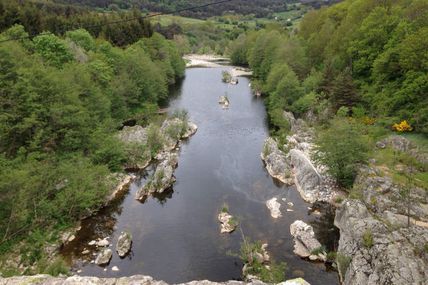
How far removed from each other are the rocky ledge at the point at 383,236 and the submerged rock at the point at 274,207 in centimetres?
439

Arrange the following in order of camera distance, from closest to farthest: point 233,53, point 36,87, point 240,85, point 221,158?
point 36,87 < point 221,158 < point 240,85 < point 233,53

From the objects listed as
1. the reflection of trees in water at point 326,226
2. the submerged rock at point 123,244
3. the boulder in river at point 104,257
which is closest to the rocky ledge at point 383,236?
the reflection of trees in water at point 326,226

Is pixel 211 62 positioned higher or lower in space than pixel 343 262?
lower

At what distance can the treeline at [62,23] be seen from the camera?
49959mm

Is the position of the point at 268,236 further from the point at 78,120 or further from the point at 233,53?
the point at 233,53

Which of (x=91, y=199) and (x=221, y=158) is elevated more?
(x=91, y=199)

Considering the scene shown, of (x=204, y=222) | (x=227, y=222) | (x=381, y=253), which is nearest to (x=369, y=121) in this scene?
(x=227, y=222)

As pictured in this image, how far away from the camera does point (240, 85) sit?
7488cm

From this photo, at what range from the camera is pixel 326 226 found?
90.1ft

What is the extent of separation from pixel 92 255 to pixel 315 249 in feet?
47.1

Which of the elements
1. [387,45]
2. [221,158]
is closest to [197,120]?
[221,158]

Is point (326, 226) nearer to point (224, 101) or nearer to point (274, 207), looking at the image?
point (274, 207)

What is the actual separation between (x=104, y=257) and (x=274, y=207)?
1347cm

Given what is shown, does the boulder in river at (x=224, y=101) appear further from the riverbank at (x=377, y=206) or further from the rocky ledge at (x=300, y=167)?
the riverbank at (x=377, y=206)
